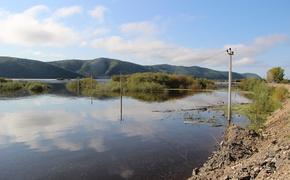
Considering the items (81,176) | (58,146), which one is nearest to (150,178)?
(81,176)

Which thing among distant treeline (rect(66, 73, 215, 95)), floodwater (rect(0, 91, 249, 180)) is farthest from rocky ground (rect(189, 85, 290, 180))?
distant treeline (rect(66, 73, 215, 95))

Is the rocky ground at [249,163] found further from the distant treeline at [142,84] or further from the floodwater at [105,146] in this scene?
the distant treeline at [142,84]

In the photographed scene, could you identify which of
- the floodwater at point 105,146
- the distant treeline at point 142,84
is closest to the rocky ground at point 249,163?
the floodwater at point 105,146

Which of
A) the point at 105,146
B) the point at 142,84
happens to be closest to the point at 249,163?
the point at 105,146

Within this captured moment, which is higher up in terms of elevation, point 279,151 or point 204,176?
point 279,151

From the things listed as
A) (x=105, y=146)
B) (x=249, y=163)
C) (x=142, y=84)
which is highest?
(x=142, y=84)

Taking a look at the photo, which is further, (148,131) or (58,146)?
(148,131)

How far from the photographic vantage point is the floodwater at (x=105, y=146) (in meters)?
14.2

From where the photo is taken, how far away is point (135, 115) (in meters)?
33.7

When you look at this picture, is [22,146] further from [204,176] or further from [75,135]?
[204,176]

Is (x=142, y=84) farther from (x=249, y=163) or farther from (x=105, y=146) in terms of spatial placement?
(x=249, y=163)

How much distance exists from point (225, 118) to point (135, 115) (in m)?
8.71

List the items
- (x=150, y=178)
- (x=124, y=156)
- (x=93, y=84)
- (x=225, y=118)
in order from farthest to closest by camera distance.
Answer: (x=93, y=84) < (x=225, y=118) < (x=124, y=156) < (x=150, y=178)

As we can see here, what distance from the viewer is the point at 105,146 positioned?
19078mm
